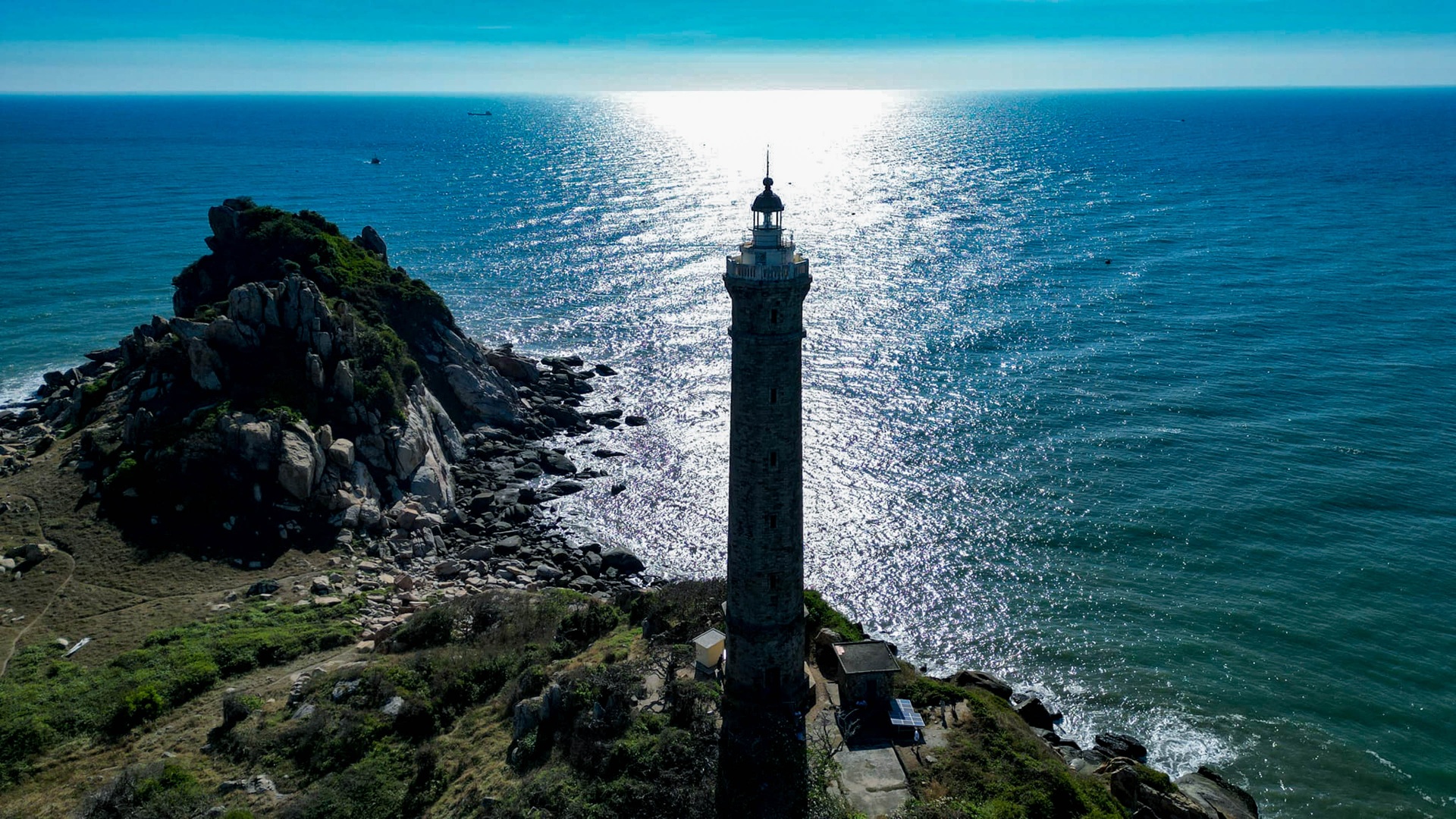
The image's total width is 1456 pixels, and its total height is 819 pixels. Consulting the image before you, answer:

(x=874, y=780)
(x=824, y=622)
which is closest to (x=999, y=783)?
(x=874, y=780)

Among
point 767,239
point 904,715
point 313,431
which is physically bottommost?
point 904,715

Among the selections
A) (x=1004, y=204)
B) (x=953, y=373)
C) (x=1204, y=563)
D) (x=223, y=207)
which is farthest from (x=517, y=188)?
(x=1204, y=563)

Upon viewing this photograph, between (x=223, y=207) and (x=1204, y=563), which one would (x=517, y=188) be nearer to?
(x=223, y=207)

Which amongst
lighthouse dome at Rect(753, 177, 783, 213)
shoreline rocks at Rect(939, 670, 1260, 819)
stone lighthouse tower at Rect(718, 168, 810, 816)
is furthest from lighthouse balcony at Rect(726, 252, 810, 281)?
shoreline rocks at Rect(939, 670, 1260, 819)

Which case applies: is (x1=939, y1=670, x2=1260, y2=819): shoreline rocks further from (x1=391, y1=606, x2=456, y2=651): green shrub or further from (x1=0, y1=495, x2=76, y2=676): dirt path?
(x1=0, y1=495, x2=76, y2=676): dirt path

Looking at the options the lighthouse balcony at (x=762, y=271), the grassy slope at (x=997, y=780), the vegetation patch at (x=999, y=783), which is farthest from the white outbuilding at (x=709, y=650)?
the lighthouse balcony at (x=762, y=271)

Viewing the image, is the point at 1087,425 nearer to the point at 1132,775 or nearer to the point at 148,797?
the point at 1132,775
